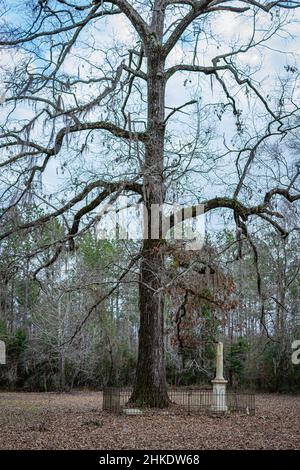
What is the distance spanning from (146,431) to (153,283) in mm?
4837

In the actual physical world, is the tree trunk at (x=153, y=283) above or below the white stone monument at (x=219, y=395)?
above

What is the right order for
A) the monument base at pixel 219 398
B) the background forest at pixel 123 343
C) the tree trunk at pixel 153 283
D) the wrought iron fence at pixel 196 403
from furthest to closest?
the background forest at pixel 123 343, the monument base at pixel 219 398, the wrought iron fence at pixel 196 403, the tree trunk at pixel 153 283

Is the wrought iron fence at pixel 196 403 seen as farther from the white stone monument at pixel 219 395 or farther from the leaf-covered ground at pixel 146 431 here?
the leaf-covered ground at pixel 146 431

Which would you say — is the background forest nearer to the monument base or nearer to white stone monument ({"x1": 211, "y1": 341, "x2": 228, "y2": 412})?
white stone monument ({"x1": 211, "y1": 341, "x2": 228, "y2": 412})

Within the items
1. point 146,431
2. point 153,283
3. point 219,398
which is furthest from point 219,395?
point 146,431

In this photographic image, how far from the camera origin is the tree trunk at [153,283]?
14808mm

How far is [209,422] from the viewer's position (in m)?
13.1

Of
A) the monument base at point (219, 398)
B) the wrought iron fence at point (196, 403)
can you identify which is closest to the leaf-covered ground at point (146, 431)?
the wrought iron fence at point (196, 403)

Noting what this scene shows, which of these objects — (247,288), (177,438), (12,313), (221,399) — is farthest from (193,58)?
(12,313)

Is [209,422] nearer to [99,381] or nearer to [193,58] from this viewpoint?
[193,58]

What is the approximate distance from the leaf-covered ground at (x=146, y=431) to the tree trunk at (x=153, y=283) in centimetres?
128

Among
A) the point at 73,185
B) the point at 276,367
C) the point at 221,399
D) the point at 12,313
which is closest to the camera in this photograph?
the point at 73,185

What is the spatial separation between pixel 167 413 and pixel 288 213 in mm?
5923

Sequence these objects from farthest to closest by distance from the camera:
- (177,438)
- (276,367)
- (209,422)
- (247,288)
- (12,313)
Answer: (12,313)
(247,288)
(276,367)
(209,422)
(177,438)
